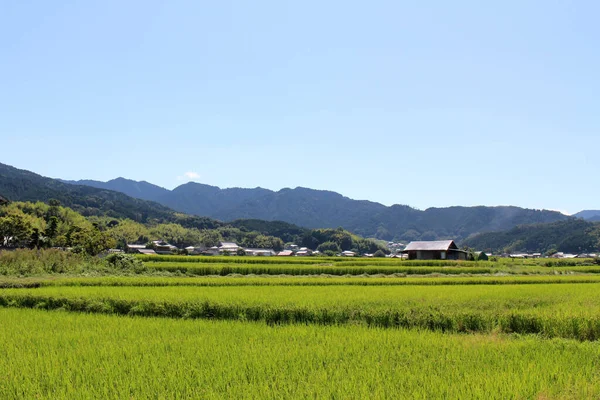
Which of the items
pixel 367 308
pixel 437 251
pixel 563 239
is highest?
pixel 367 308

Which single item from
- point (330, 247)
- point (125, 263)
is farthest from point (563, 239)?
point (125, 263)

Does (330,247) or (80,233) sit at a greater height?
(80,233)

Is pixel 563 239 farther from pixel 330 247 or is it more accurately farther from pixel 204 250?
pixel 204 250

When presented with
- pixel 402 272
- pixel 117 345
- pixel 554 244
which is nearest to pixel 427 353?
pixel 117 345

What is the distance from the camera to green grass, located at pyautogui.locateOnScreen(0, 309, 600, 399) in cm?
655

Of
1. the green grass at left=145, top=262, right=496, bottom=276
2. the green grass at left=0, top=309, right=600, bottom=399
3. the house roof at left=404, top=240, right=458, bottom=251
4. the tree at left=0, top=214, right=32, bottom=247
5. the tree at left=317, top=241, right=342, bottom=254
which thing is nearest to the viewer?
the green grass at left=0, top=309, right=600, bottom=399

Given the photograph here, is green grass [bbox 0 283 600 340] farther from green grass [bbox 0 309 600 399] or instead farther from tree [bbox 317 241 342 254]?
tree [bbox 317 241 342 254]

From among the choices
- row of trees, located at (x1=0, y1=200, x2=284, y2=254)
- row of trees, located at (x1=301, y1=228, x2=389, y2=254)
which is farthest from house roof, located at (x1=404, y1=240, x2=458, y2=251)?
row of trees, located at (x1=301, y1=228, x2=389, y2=254)

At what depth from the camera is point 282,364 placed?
25.9 feet

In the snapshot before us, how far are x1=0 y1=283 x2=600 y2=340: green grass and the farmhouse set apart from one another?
50.8 meters

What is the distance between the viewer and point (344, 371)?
7527 millimetres

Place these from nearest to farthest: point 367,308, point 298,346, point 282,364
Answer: point 282,364
point 298,346
point 367,308

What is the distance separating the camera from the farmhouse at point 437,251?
66875mm

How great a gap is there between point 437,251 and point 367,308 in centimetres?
5750
